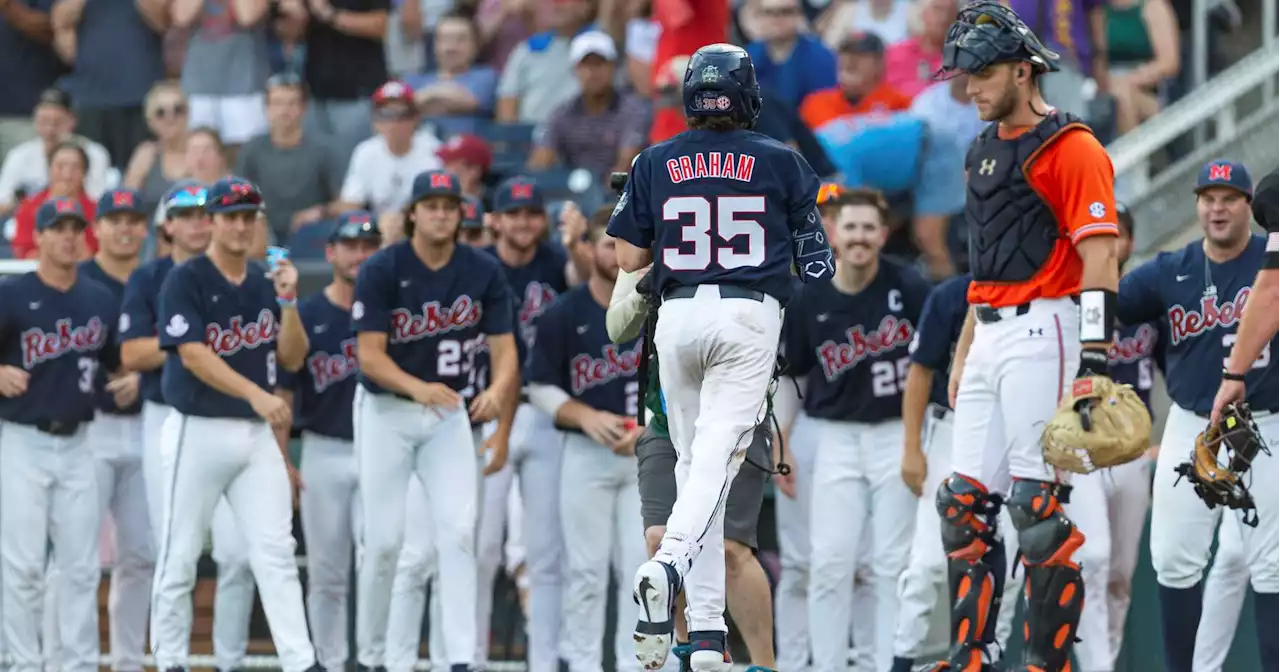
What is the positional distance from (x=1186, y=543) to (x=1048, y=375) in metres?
1.54

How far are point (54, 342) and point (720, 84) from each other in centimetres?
420

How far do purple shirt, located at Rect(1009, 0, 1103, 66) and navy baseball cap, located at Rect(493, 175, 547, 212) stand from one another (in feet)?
11.2

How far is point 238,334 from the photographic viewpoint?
328 inches

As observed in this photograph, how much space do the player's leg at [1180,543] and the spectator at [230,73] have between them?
7062 millimetres

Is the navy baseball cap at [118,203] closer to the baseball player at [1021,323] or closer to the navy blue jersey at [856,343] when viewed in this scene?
the navy blue jersey at [856,343]

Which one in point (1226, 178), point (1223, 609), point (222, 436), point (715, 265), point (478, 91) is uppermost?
point (478, 91)

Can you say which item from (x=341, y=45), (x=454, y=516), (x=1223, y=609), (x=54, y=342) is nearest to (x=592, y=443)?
(x=454, y=516)

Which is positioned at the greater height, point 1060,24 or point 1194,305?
point 1060,24

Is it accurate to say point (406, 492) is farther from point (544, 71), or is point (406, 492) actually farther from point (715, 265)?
point (544, 71)

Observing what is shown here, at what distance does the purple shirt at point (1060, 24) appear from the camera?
37.1 feet

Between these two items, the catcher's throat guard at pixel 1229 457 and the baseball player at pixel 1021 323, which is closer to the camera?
the baseball player at pixel 1021 323

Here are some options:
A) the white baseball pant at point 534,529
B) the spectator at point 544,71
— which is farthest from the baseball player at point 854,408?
the spectator at point 544,71

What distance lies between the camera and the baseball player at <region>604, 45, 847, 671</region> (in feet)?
20.3

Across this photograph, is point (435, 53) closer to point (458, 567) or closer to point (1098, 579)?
point (458, 567)
